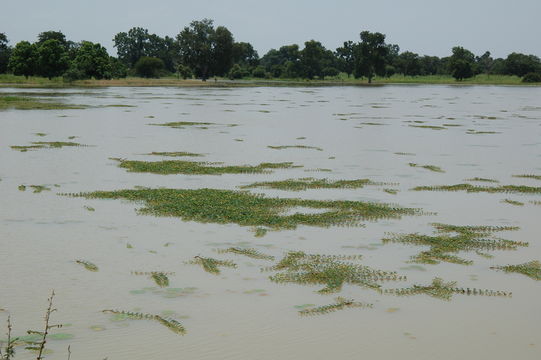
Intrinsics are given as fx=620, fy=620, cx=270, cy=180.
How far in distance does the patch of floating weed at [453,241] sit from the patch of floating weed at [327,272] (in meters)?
1.04

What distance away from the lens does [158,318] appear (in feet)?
24.0

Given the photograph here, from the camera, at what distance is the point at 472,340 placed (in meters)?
6.92

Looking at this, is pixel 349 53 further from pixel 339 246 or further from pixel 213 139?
pixel 339 246

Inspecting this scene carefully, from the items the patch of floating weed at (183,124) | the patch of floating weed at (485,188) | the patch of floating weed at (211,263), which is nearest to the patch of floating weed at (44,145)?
the patch of floating weed at (183,124)

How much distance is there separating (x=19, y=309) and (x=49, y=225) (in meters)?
4.33

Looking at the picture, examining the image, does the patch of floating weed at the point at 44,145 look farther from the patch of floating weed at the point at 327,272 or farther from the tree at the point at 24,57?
the tree at the point at 24,57

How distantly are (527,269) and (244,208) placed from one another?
226 inches

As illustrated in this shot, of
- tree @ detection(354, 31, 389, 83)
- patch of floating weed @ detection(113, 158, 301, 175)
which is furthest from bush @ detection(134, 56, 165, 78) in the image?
patch of floating weed @ detection(113, 158, 301, 175)

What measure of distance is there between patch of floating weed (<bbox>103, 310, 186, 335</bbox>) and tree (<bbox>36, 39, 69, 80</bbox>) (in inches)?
4140

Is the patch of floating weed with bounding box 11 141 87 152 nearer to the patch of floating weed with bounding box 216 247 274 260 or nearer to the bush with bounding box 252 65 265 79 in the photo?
the patch of floating weed with bounding box 216 247 274 260

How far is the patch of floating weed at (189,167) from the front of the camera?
58.2 ft

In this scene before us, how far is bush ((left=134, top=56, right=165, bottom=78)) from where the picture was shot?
14600cm

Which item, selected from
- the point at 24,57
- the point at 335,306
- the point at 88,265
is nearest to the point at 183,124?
the point at 88,265

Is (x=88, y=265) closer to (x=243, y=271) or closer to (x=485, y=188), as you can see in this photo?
(x=243, y=271)
